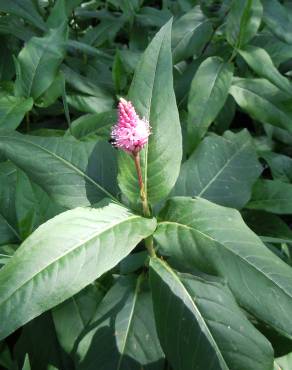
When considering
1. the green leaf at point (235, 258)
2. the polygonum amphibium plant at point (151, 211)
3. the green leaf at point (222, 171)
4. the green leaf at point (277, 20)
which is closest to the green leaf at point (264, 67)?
the polygonum amphibium plant at point (151, 211)

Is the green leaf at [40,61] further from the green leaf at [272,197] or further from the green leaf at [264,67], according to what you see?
the green leaf at [272,197]

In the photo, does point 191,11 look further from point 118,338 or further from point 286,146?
point 118,338

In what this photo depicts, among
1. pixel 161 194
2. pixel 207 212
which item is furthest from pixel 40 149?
pixel 207 212

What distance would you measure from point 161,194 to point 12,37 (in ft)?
5.27

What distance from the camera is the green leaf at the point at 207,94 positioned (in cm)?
191

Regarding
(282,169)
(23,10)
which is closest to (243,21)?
(282,169)

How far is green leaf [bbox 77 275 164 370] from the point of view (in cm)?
143

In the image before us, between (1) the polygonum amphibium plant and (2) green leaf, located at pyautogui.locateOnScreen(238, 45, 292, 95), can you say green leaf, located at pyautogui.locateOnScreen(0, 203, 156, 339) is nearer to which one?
(1) the polygonum amphibium plant

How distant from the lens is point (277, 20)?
2.11m

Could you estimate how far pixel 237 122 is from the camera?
2.65m

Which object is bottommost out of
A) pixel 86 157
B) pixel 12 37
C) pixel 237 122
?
pixel 237 122

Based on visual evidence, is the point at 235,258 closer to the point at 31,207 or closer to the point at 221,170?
the point at 221,170

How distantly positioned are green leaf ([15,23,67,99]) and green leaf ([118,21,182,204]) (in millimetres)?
757

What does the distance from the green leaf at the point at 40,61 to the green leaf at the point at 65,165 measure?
0.64m
